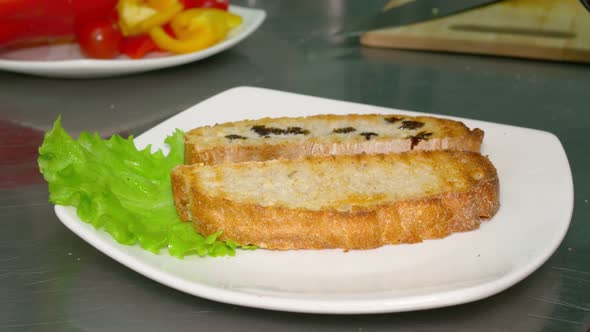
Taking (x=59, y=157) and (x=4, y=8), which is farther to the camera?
(x=4, y=8)

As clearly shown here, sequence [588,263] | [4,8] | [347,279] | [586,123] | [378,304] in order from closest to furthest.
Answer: [378,304] < [347,279] < [588,263] < [586,123] < [4,8]

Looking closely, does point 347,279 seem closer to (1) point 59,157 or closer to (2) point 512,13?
(1) point 59,157

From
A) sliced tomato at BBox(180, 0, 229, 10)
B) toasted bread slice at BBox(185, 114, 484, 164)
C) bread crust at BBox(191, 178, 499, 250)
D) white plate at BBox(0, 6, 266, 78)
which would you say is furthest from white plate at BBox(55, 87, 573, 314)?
sliced tomato at BBox(180, 0, 229, 10)

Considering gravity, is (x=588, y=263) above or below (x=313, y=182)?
below

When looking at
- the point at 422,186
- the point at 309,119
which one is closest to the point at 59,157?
the point at 309,119

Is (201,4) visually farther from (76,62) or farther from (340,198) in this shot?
(340,198)

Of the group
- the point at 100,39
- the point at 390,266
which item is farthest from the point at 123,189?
the point at 100,39

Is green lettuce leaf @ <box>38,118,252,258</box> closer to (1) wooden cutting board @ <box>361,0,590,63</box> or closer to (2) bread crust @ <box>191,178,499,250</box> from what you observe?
(2) bread crust @ <box>191,178,499,250</box>
